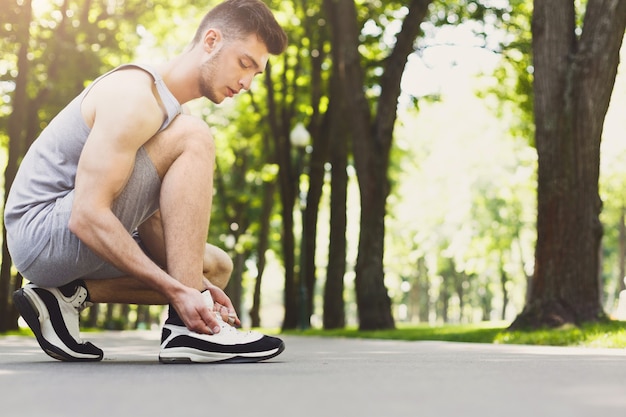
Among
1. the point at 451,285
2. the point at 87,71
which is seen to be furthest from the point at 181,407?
the point at 451,285

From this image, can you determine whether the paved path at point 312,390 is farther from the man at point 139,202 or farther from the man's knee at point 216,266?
Result: the man's knee at point 216,266

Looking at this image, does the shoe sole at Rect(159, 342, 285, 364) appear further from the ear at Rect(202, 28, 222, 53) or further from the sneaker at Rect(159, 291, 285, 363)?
the ear at Rect(202, 28, 222, 53)

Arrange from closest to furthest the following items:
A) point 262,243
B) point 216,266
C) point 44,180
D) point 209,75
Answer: point 44,180 → point 209,75 → point 216,266 → point 262,243

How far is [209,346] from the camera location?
12.3ft

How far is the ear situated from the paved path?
1.40 m

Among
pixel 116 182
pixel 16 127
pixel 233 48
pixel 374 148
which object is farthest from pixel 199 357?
pixel 16 127

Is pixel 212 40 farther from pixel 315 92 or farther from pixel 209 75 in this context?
pixel 315 92

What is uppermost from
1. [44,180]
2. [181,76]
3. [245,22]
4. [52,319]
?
[245,22]

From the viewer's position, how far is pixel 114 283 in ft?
13.8

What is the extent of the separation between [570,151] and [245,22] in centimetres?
562

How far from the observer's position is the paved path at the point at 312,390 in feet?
7.22

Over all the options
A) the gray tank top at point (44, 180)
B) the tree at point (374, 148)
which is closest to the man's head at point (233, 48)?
the gray tank top at point (44, 180)

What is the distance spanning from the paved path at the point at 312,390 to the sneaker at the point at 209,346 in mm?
93

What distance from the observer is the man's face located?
4.21m
